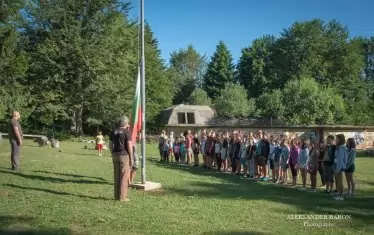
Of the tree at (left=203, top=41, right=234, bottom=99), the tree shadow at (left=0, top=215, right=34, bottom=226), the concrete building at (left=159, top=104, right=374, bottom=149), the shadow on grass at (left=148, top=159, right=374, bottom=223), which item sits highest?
the tree at (left=203, top=41, right=234, bottom=99)

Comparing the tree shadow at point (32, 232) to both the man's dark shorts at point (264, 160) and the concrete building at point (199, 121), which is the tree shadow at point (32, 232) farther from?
the concrete building at point (199, 121)

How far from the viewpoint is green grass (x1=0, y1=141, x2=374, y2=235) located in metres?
8.19

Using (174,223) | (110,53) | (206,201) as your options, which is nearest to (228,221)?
(174,223)

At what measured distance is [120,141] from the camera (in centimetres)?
1077

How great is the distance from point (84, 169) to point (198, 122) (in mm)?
48662

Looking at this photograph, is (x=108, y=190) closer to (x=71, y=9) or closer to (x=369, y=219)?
(x=369, y=219)

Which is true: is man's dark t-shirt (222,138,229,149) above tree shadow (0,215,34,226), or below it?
above

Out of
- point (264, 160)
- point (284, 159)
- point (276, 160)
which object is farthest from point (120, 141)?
point (264, 160)

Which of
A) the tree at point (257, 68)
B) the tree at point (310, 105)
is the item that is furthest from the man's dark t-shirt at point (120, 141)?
the tree at point (257, 68)

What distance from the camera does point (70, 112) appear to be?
45.2 metres

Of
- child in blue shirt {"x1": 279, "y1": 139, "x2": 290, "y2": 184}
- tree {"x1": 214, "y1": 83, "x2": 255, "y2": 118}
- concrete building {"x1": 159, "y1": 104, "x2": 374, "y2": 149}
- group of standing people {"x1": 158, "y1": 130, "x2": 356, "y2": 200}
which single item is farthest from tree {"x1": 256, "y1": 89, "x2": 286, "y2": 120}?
child in blue shirt {"x1": 279, "y1": 139, "x2": 290, "y2": 184}

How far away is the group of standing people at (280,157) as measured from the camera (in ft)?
44.7

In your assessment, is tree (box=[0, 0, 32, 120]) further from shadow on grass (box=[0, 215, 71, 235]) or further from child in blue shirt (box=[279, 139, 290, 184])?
shadow on grass (box=[0, 215, 71, 235])

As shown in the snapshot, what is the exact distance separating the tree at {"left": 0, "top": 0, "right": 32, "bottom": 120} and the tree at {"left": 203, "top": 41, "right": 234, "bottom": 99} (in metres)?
47.3
